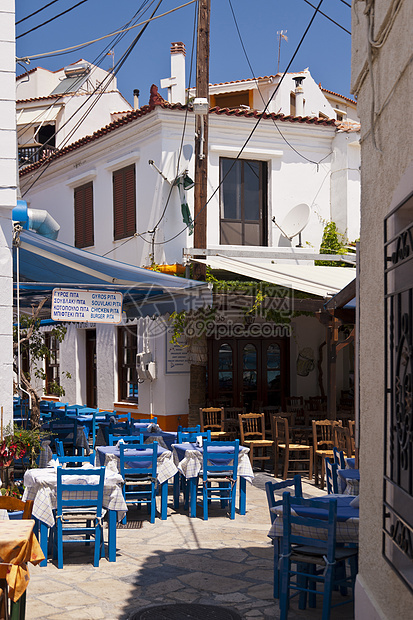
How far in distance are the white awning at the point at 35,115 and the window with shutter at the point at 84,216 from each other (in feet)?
22.3

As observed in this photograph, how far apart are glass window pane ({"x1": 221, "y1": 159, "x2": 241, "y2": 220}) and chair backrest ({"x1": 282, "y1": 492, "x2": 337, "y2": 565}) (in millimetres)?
11075

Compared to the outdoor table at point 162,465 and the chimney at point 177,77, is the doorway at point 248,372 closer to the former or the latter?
the chimney at point 177,77

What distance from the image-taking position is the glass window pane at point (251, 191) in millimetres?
16344

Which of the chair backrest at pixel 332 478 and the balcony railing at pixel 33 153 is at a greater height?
the balcony railing at pixel 33 153

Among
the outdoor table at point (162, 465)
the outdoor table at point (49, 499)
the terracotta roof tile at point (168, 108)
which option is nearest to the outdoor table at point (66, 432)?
the outdoor table at point (162, 465)

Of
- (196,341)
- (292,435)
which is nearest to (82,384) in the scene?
(196,341)

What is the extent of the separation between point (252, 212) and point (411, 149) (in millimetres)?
12693

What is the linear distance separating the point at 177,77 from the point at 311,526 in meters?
14.6

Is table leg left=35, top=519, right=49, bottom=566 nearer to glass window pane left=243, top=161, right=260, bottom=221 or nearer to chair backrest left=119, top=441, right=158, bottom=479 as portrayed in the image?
chair backrest left=119, top=441, right=158, bottom=479

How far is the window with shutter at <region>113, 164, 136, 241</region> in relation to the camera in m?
16.4

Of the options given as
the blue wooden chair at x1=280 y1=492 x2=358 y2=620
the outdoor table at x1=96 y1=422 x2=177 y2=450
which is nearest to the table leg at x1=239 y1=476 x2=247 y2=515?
the outdoor table at x1=96 y1=422 x2=177 y2=450

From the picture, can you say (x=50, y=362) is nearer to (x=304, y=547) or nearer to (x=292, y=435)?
(x=292, y=435)

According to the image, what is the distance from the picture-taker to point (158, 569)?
22.7 ft

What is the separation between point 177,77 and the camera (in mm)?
17859
